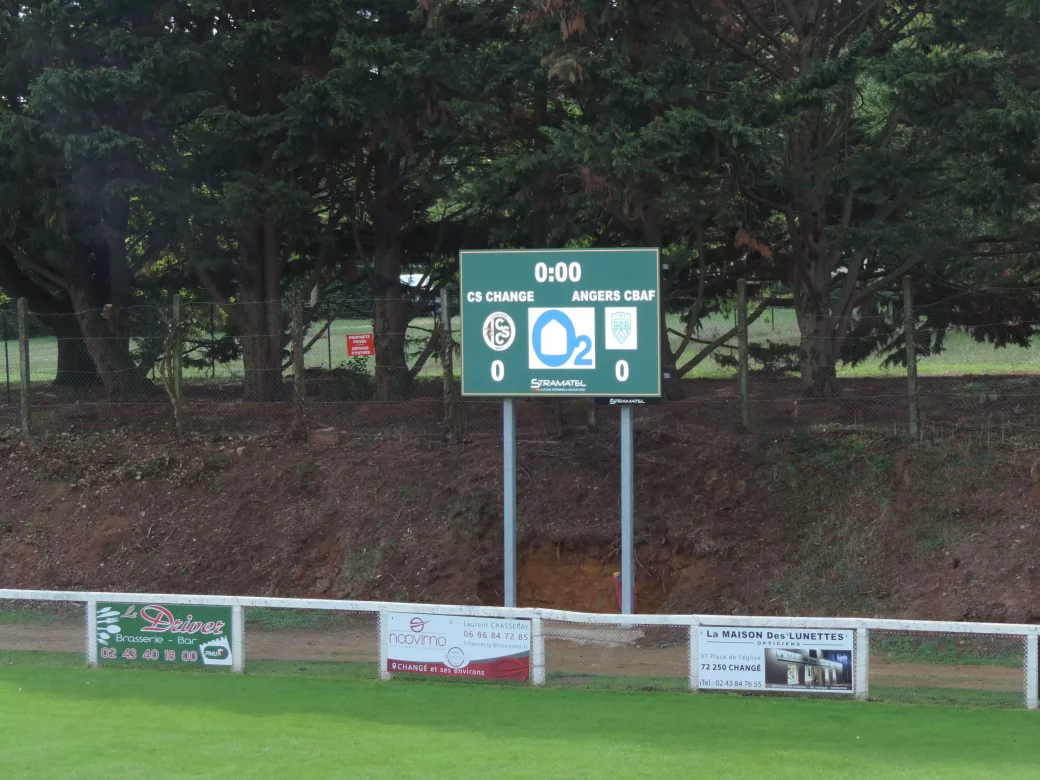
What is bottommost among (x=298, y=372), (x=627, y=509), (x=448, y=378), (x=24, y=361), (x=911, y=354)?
(x=627, y=509)

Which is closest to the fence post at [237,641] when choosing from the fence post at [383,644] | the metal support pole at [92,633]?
the fence post at [383,644]

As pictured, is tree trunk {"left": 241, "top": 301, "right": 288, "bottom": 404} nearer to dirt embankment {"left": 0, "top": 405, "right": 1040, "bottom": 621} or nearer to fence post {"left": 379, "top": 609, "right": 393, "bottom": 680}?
dirt embankment {"left": 0, "top": 405, "right": 1040, "bottom": 621}

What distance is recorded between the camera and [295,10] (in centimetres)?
1870

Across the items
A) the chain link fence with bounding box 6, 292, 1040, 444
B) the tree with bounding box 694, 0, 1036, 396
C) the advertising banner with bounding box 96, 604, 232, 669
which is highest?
the tree with bounding box 694, 0, 1036, 396

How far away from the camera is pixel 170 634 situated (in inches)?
520

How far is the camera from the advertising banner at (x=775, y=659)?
1152 cm

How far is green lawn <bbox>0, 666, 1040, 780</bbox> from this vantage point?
9031mm

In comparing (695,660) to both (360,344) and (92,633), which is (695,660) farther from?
(360,344)

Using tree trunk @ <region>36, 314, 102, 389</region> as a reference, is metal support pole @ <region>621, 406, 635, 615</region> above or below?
below

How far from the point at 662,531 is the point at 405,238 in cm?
862

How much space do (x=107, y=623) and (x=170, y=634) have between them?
Answer: 2.72 feet

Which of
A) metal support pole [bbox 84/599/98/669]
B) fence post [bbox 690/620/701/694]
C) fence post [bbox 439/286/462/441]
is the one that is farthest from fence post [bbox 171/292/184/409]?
fence post [bbox 690/620/701/694]

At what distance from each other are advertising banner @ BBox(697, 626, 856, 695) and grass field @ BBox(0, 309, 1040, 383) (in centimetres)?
1352

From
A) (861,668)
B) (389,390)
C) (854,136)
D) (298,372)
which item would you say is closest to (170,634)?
(298,372)
